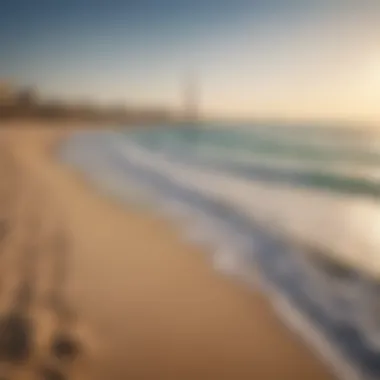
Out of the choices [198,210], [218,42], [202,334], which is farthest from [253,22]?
[202,334]

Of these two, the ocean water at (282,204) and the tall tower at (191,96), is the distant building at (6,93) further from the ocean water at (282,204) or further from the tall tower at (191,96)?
the tall tower at (191,96)

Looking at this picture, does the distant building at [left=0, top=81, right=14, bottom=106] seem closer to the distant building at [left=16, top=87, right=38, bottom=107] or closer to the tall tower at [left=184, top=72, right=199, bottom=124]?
the distant building at [left=16, top=87, right=38, bottom=107]

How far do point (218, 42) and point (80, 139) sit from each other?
1.29 feet

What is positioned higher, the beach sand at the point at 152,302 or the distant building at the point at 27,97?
the distant building at the point at 27,97

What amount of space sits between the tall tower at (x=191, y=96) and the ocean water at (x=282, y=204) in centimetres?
4

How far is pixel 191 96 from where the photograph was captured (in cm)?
117

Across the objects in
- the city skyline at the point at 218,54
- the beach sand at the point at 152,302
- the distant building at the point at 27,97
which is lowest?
the beach sand at the point at 152,302

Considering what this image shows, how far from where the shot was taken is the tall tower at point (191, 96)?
1163mm

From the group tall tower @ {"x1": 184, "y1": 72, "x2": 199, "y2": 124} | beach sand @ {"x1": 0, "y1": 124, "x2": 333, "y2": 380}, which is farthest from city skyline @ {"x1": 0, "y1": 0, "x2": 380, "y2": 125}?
beach sand @ {"x1": 0, "y1": 124, "x2": 333, "y2": 380}

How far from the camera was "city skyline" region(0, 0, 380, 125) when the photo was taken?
1.15 meters

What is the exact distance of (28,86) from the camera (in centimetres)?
114

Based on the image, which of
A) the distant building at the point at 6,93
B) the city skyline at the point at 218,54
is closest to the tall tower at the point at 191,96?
the city skyline at the point at 218,54

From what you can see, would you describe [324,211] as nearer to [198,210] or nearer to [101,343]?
[198,210]

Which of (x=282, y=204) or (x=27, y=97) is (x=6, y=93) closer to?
(x=27, y=97)
